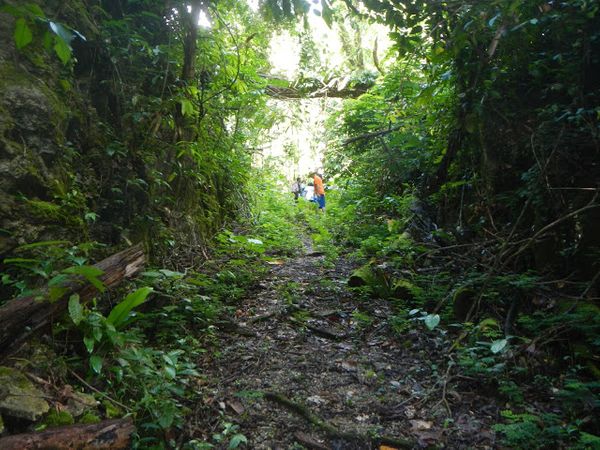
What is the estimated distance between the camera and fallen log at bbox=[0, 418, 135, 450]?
1.97 meters

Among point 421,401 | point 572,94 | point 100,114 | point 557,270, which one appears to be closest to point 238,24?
point 100,114

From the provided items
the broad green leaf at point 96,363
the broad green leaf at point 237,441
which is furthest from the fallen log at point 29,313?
the broad green leaf at point 237,441

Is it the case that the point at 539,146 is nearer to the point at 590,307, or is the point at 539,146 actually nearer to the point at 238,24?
the point at 590,307

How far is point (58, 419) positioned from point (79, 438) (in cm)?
22

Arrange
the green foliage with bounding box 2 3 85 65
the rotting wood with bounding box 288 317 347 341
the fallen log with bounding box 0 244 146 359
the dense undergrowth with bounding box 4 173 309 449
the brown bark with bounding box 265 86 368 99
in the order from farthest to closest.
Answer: the brown bark with bounding box 265 86 368 99, the rotting wood with bounding box 288 317 347 341, the dense undergrowth with bounding box 4 173 309 449, the fallen log with bounding box 0 244 146 359, the green foliage with bounding box 2 3 85 65

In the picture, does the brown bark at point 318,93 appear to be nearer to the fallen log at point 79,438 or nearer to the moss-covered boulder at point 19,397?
the moss-covered boulder at point 19,397

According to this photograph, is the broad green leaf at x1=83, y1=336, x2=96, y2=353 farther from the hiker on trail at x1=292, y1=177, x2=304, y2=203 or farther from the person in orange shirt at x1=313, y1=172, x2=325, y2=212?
the hiker on trail at x1=292, y1=177, x2=304, y2=203

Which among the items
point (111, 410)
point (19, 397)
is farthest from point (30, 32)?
point (111, 410)

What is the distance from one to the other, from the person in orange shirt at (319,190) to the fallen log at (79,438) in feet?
35.6

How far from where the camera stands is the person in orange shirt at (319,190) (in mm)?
12773

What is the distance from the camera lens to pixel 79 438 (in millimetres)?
2129

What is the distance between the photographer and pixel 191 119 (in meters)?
6.02

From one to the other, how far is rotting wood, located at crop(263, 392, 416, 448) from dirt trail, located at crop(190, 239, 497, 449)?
17 millimetres

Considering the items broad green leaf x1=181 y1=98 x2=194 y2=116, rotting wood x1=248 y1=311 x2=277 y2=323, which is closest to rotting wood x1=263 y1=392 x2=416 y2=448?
rotting wood x1=248 y1=311 x2=277 y2=323
